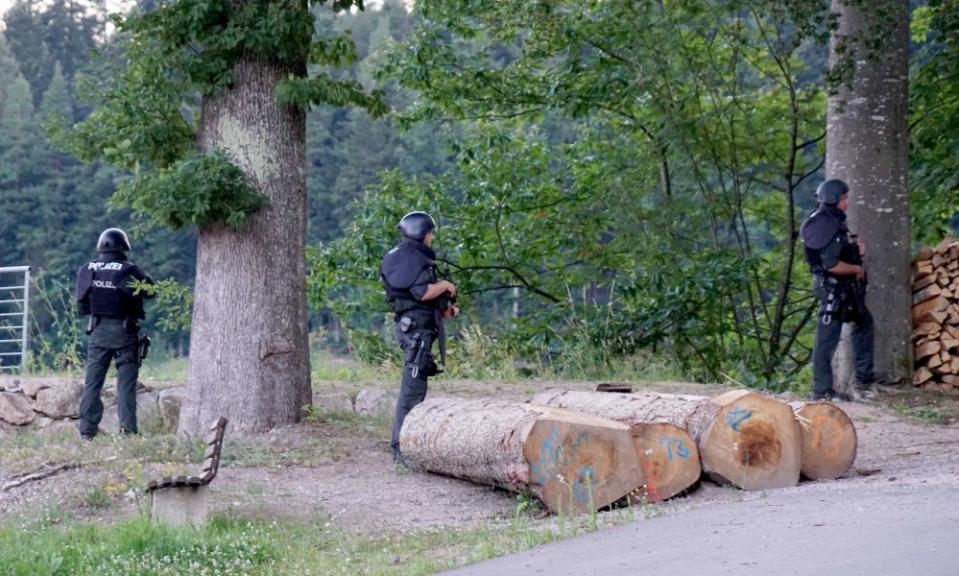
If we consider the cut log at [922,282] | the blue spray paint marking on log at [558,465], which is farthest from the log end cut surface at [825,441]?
the cut log at [922,282]

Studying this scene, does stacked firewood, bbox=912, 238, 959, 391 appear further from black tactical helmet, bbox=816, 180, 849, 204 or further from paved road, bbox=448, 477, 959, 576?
paved road, bbox=448, 477, 959, 576

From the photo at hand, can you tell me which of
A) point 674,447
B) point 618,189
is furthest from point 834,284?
point 618,189

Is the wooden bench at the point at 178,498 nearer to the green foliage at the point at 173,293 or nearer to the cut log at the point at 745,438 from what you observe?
the cut log at the point at 745,438

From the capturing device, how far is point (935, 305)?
13.6 metres

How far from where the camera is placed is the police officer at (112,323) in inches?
502

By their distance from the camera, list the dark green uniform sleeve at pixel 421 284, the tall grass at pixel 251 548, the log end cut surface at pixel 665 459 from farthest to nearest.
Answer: the dark green uniform sleeve at pixel 421 284 → the log end cut surface at pixel 665 459 → the tall grass at pixel 251 548

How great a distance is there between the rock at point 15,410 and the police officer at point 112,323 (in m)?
1.81

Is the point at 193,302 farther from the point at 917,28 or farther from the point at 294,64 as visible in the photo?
the point at 917,28

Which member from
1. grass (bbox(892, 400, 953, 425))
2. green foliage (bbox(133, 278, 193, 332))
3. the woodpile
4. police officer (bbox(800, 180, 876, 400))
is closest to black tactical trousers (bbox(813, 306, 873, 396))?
police officer (bbox(800, 180, 876, 400))

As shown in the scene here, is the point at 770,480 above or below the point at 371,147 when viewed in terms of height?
below

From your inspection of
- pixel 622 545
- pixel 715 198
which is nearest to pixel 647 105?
pixel 715 198

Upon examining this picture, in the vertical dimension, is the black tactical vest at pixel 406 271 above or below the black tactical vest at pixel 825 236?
below

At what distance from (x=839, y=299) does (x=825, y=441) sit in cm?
375

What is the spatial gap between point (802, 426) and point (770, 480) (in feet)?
1.80
